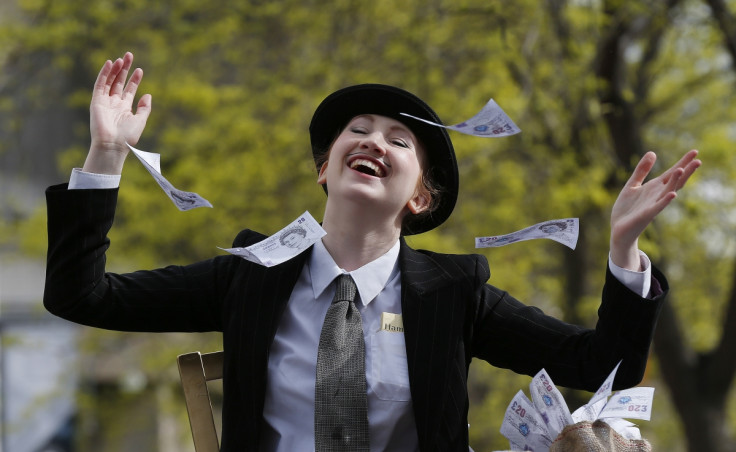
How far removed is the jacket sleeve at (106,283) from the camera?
2.21 metres

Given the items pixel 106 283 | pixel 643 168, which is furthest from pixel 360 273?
pixel 643 168

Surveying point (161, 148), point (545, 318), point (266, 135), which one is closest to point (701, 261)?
point (266, 135)

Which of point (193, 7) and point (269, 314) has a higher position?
point (193, 7)

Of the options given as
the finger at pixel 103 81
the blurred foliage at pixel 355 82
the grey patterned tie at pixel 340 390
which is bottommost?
the grey patterned tie at pixel 340 390

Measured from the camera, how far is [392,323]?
2.35m

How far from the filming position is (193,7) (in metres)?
8.55

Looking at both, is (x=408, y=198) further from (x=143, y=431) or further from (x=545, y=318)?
(x=143, y=431)

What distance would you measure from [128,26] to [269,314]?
6803 mm

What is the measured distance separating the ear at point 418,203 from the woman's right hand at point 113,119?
71cm

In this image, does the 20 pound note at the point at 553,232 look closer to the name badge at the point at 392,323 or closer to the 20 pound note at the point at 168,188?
the name badge at the point at 392,323

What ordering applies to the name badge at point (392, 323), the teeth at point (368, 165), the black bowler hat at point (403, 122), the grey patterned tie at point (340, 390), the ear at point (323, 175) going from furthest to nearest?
the ear at point (323, 175)
the black bowler hat at point (403, 122)
the teeth at point (368, 165)
the name badge at point (392, 323)
the grey patterned tie at point (340, 390)

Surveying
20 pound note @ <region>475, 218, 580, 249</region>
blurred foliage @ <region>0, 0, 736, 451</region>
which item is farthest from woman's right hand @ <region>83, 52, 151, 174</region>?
blurred foliage @ <region>0, 0, 736, 451</region>

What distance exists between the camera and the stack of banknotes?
2291 mm

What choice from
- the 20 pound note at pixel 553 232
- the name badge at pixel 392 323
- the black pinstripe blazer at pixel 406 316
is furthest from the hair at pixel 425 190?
the name badge at pixel 392 323
